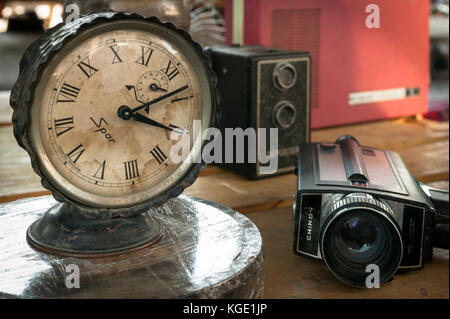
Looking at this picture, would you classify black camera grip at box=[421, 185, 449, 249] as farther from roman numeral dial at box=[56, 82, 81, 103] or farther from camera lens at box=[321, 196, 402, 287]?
roman numeral dial at box=[56, 82, 81, 103]

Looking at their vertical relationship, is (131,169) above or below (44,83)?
below

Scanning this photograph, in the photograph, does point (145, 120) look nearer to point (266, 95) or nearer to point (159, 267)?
point (159, 267)

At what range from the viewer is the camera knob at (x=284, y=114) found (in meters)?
1.47

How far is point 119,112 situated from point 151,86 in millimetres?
49

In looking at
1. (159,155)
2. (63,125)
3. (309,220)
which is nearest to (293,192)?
(309,220)

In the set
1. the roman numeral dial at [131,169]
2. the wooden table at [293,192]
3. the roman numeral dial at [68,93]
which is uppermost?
the roman numeral dial at [68,93]

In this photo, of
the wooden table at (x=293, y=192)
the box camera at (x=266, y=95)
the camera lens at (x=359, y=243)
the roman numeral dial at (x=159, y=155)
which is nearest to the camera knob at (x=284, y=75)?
the box camera at (x=266, y=95)

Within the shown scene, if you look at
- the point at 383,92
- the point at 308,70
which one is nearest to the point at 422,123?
the point at 383,92

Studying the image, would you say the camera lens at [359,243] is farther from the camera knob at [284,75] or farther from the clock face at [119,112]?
the camera knob at [284,75]

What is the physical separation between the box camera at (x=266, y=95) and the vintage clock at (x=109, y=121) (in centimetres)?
57

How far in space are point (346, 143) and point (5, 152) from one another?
0.78 metres

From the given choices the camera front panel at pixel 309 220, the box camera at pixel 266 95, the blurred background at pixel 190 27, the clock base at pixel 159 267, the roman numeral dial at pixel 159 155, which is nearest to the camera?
the clock base at pixel 159 267

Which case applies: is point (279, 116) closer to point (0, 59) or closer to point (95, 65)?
point (95, 65)

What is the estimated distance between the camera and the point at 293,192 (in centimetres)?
133
